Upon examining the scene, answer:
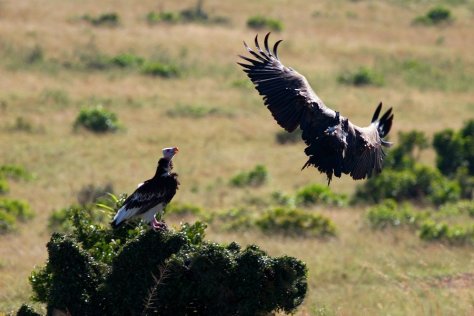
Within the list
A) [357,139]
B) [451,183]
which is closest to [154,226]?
[357,139]

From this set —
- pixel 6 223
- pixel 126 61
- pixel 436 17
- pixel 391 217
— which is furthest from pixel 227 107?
pixel 436 17

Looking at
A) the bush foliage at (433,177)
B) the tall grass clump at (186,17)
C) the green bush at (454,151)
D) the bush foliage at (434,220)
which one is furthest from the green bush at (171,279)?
the tall grass clump at (186,17)

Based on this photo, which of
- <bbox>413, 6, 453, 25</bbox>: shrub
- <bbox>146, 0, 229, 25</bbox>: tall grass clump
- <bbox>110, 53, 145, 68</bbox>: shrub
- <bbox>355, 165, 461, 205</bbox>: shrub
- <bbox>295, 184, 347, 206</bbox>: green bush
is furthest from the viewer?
<bbox>413, 6, 453, 25</bbox>: shrub

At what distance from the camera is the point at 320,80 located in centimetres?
3844

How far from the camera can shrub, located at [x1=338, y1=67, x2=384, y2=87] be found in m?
38.8

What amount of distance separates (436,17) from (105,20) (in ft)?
49.9

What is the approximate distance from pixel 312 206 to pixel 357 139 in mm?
11554

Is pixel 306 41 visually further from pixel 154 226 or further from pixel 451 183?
pixel 154 226

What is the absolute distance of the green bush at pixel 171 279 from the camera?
9.26 m

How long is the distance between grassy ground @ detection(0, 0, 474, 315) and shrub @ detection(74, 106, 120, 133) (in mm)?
411

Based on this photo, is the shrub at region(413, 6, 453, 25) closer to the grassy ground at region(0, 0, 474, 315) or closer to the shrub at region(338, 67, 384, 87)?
the grassy ground at region(0, 0, 474, 315)

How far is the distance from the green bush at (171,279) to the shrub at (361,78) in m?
29.4

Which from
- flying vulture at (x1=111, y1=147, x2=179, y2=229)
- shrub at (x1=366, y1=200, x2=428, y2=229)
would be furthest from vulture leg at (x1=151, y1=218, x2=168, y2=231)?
shrub at (x1=366, y1=200, x2=428, y2=229)

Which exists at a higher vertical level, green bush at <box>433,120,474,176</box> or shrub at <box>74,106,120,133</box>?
shrub at <box>74,106,120,133</box>
